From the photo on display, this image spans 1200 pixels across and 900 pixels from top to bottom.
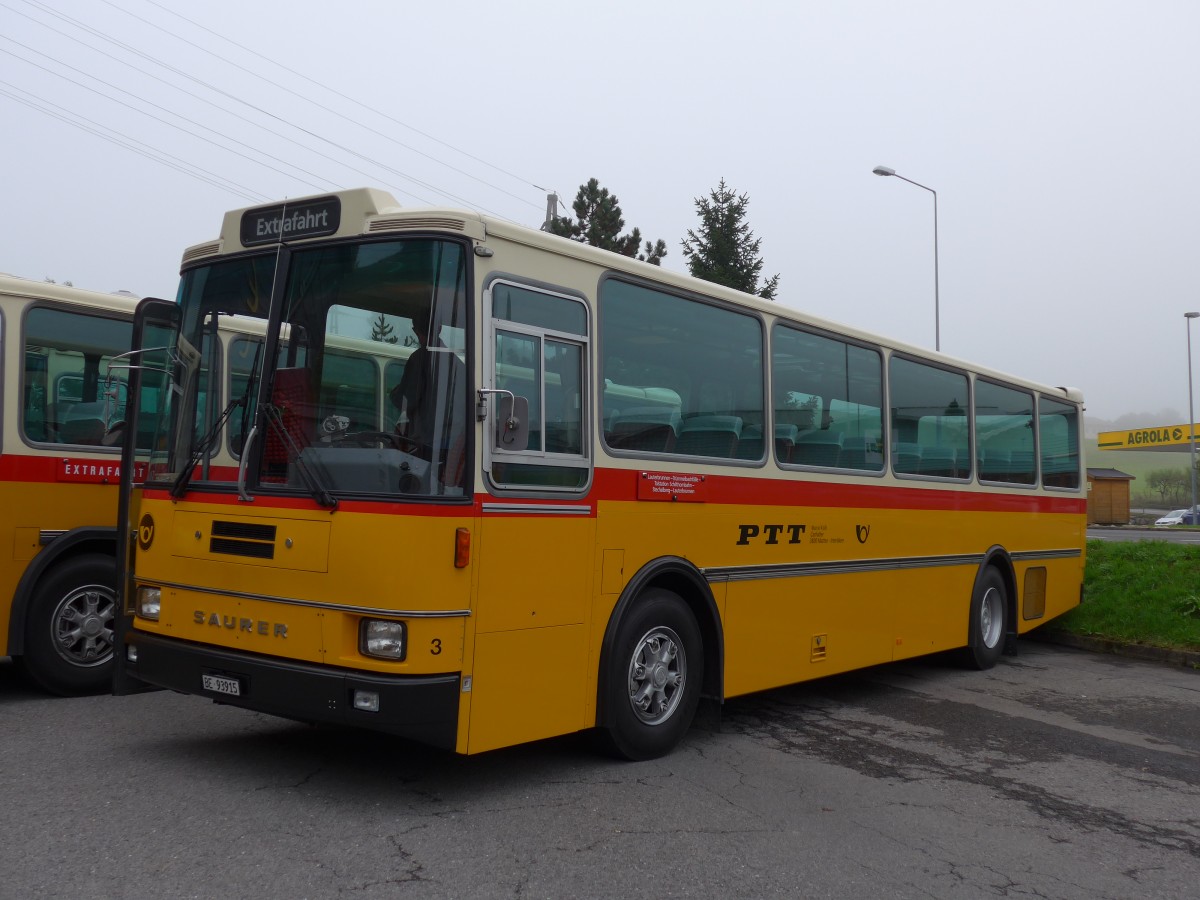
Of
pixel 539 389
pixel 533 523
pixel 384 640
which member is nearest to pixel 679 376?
pixel 539 389

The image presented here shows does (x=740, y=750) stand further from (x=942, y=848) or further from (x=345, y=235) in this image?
(x=345, y=235)

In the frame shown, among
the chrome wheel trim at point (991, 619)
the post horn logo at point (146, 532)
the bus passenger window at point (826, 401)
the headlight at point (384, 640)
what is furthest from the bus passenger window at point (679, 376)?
the chrome wheel trim at point (991, 619)

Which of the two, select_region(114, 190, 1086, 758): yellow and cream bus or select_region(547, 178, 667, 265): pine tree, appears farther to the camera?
select_region(547, 178, 667, 265): pine tree

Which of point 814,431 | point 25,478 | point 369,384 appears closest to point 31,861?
point 369,384

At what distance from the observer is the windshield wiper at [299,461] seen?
5.51 m

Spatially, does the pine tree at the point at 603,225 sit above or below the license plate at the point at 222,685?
above

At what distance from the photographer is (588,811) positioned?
5676mm

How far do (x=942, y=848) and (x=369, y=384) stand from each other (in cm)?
363

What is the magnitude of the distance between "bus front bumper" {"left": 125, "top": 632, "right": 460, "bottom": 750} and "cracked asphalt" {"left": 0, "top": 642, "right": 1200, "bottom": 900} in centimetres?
45

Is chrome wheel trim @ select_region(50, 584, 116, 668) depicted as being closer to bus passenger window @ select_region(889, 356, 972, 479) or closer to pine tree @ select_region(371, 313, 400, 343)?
pine tree @ select_region(371, 313, 400, 343)

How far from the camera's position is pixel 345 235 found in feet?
19.3

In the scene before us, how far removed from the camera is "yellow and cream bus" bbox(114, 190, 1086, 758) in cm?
547

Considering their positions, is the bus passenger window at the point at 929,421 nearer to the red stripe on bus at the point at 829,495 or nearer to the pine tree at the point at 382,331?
the red stripe on bus at the point at 829,495

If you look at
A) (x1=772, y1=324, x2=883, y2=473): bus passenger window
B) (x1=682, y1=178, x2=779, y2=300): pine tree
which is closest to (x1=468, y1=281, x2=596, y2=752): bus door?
(x1=772, y1=324, x2=883, y2=473): bus passenger window
